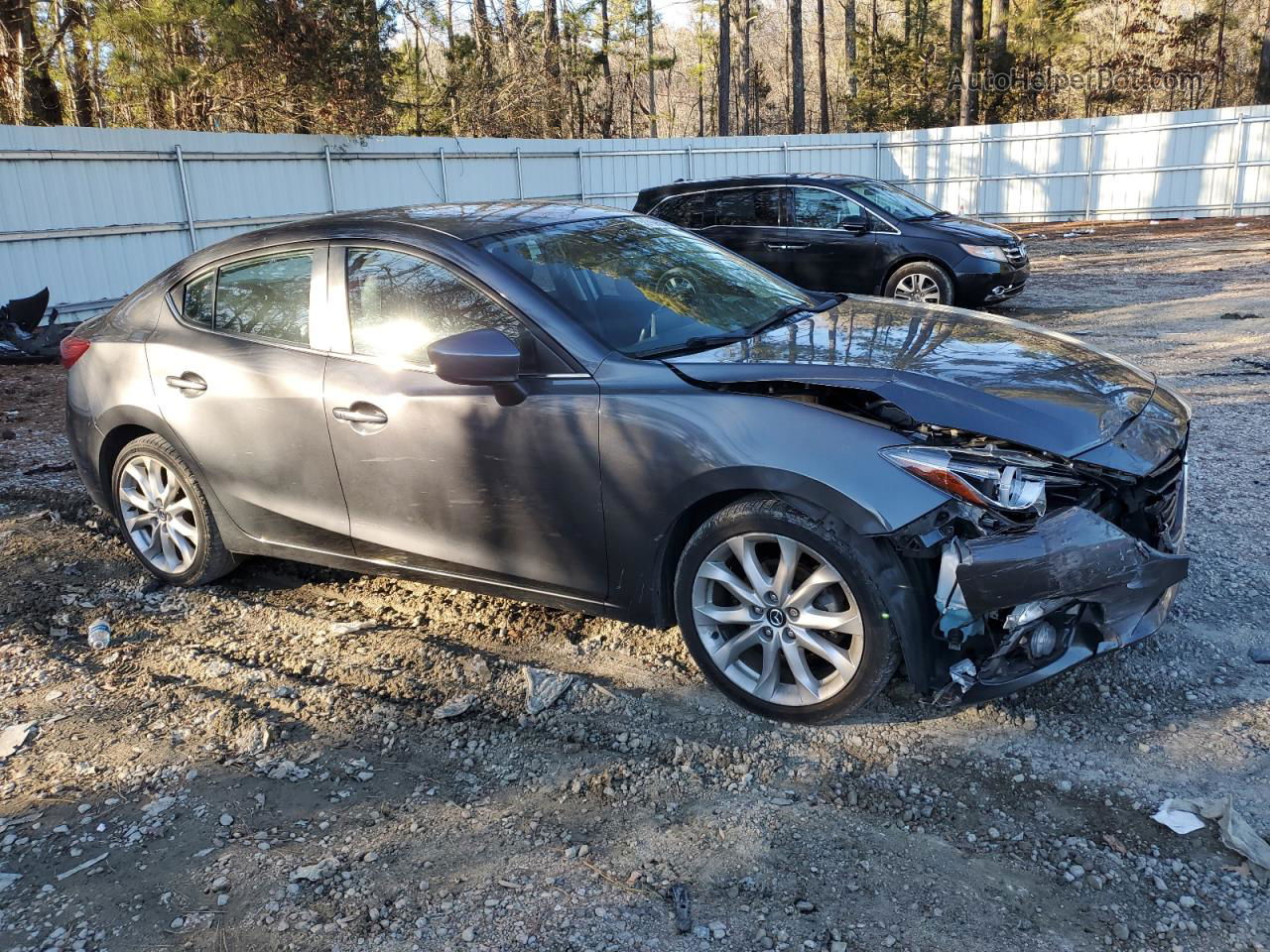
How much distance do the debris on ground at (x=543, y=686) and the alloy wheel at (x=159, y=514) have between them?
1.95 m

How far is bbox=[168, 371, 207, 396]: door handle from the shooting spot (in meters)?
4.52

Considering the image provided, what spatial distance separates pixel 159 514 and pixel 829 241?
28.6 feet

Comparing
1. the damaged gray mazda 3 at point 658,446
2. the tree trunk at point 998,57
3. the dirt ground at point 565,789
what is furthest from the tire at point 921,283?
the tree trunk at point 998,57

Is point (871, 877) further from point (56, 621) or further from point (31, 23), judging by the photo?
point (31, 23)

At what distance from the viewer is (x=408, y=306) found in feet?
13.3

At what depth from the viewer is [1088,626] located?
3.21 metres

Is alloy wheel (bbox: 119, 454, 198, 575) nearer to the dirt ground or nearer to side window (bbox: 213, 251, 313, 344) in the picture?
the dirt ground

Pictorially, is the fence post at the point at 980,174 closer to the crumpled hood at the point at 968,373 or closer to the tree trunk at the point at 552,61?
the tree trunk at the point at 552,61

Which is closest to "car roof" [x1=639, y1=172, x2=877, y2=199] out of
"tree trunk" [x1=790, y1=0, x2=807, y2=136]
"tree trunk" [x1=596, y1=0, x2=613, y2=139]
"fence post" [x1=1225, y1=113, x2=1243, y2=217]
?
"fence post" [x1=1225, y1=113, x2=1243, y2=217]

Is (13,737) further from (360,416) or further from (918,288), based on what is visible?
(918,288)

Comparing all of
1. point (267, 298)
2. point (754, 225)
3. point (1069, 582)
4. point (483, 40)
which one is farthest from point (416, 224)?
point (483, 40)

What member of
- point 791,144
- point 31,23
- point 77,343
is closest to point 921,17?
point 791,144

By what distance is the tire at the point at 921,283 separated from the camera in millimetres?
11406

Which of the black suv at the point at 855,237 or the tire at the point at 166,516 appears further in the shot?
the black suv at the point at 855,237
